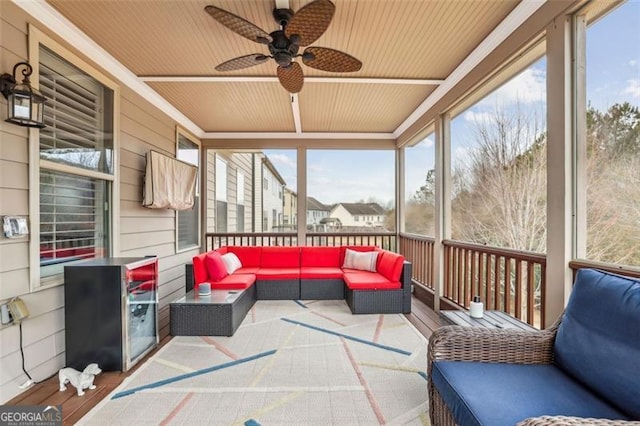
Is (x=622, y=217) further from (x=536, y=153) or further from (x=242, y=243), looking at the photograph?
(x=242, y=243)

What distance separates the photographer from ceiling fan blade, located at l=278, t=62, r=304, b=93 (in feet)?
8.91

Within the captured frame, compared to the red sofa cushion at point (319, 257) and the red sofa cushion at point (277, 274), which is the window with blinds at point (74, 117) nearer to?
the red sofa cushion at point (277, 274)

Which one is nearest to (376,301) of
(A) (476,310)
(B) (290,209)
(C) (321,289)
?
(C) (321,289)

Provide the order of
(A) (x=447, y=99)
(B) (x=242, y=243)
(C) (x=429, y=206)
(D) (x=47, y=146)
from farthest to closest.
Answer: (B) (x=242, y=243), (C) (x=429, y=206), (A) (x=447, y=99), (D) (x=47, y=146)

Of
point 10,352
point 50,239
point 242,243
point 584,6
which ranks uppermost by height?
point 584,6

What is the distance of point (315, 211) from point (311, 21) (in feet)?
13.6

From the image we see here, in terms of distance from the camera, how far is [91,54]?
2.91 meters

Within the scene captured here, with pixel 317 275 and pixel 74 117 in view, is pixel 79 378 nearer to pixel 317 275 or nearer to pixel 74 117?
pixel 74 117

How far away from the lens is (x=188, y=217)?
209 inches

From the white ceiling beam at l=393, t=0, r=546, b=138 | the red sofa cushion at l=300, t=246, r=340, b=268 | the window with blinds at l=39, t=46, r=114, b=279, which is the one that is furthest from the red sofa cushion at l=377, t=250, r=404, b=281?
the window with blinds at l=39, t=46, r=114, b=279

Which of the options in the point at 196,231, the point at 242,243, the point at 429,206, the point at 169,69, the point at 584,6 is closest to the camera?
the point at 584,6

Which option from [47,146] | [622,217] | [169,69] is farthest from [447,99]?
[47,146]

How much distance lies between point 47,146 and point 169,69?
1497 millimetres

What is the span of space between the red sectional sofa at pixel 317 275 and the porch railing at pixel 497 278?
1.90ft
